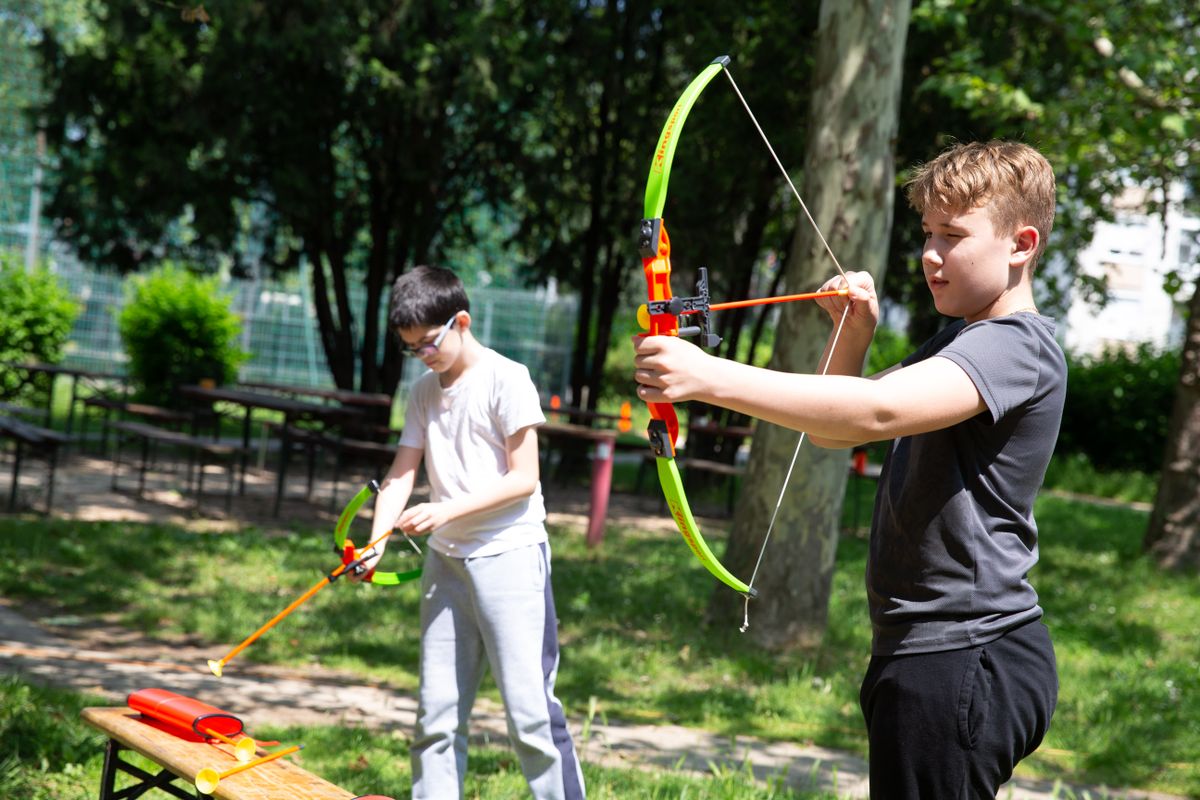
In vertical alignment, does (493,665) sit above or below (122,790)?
above

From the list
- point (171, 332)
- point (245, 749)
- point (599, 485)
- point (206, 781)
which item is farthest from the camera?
point (171, 332)

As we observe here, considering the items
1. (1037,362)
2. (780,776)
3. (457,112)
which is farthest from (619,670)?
(457,112)

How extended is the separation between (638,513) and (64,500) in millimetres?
5470

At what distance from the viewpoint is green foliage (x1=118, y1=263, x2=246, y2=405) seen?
17234 millimetres

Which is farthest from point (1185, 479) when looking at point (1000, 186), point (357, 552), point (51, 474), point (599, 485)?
point (51, 474)

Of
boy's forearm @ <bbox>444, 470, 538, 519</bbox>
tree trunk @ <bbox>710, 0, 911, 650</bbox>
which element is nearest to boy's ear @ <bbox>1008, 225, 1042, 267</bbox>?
boy's forearm @ <bbox>444, 470, 538, 519</bbox>

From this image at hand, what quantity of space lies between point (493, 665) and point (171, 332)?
15.3 metres

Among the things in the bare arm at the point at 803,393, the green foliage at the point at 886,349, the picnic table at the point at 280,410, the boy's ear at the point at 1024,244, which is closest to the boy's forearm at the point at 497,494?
the bare arm at the point at 803,393

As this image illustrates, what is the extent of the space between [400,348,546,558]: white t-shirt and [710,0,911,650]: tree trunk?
11.1 feet

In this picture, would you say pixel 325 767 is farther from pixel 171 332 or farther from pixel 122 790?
pixel 171 332

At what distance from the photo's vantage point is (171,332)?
17406 mm

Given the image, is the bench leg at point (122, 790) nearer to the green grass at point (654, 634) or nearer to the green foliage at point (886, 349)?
the green grass at point (654, 634)

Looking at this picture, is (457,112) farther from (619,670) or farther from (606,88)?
(619,670)

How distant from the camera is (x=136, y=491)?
10.9 metres
